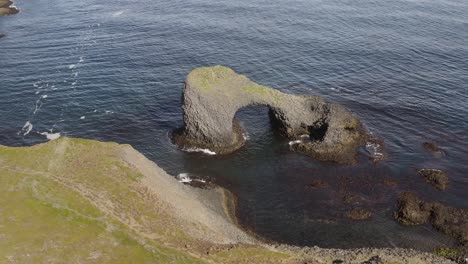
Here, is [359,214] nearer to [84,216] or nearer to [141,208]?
[141,208]

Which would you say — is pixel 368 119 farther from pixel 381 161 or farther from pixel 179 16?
pixel 179 16

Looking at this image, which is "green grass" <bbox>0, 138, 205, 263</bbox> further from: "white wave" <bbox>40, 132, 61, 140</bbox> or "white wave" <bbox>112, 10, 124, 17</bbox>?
"white wave" <bbox>112, 10, 124, 17</bbox>

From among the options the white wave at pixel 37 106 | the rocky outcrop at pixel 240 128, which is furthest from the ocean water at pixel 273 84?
the rocky outcrop at pixel 240 128

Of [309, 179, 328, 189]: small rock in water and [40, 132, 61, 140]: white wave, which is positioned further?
[40, 132, 61, 140]: white wave

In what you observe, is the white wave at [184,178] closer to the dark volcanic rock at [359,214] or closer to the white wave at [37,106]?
the dark volcanic rock at [359,214]

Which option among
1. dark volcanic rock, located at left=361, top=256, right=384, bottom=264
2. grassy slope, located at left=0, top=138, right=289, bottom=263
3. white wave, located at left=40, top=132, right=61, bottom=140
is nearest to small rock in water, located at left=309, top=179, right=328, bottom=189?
dark volcanic rock, located at left=361, top=256, right=384, bottom=264

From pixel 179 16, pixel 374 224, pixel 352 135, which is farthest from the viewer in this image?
pixel 179 16

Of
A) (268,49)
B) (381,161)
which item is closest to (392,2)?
(268,49)
